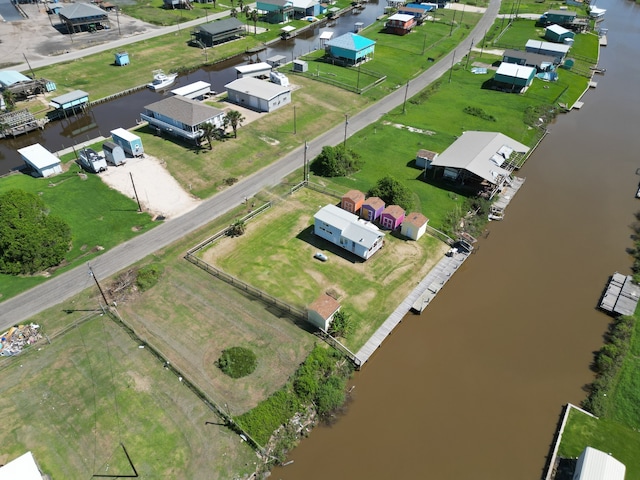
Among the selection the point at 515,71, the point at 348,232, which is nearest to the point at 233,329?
the point at 348,232

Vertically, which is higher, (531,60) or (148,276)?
(531,60)

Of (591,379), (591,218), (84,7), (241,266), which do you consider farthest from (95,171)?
(84,7)

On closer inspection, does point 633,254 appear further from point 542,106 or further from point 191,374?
point 191,374

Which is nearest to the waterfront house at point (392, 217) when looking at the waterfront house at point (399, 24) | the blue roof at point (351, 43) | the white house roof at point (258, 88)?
the white house roof at point (258, 88)

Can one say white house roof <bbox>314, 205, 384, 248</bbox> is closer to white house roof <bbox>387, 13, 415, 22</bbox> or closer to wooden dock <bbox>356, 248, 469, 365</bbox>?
wooden dock <bbox>356, 248, 469, 365</bbox>

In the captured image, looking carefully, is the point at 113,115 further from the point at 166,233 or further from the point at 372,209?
the point at 372,209

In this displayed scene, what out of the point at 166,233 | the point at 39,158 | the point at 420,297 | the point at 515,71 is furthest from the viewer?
the point at 515,71

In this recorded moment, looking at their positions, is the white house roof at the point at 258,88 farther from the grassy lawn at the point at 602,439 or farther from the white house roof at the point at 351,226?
the grassy lawn at the point at 602,439
